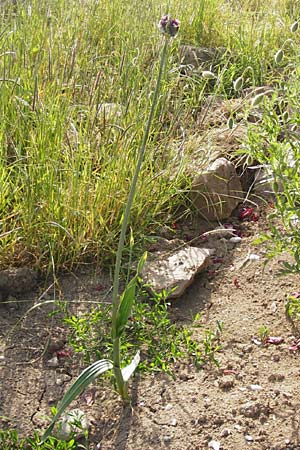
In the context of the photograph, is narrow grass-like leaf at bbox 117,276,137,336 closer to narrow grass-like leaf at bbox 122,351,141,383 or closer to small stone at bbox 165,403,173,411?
narrow grass-like leaf at bbox 122,351,141,383

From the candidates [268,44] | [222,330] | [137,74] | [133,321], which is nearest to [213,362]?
[222,330]

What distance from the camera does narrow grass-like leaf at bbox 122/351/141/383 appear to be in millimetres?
2184

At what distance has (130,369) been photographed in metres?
2.20

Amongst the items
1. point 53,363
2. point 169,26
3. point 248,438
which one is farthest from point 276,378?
point 169,26

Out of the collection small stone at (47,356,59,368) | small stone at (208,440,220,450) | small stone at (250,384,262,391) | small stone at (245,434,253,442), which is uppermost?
small stone at (250,384,262,391)

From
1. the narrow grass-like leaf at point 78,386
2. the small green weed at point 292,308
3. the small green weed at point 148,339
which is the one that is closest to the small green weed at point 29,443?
the narrow grass-like leaf at point 78,386

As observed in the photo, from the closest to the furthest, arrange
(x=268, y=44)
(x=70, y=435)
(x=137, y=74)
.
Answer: (x=70, y=435) < (x=137, y=74) < (x=268, y=44)

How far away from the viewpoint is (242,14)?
4.63 m

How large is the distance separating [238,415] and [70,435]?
508 mm

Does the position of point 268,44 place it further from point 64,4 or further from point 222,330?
point 222,330

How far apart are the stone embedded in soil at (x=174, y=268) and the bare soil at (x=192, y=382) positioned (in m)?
0.08

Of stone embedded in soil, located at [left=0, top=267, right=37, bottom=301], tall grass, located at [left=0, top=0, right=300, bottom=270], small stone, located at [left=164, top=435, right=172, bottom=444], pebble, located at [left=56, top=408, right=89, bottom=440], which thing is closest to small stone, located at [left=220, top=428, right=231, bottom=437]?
small stone, located at [left=164, top=435, right=172, bottom=444]

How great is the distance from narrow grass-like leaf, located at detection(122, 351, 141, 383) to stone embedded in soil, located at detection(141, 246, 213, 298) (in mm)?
409

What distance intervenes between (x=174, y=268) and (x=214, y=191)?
1.79ft
